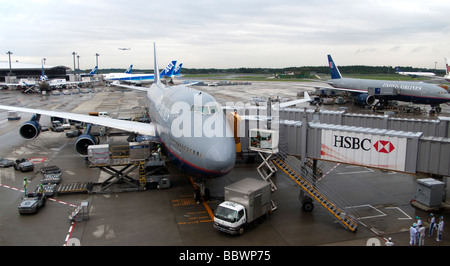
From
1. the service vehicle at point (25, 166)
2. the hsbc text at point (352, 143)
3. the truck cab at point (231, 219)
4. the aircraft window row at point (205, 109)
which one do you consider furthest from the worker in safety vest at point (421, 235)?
the service vehicle at point (25, 166)

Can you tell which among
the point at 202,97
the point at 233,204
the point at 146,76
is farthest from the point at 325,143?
the point at 146,76

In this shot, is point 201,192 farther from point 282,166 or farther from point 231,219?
point 282,166

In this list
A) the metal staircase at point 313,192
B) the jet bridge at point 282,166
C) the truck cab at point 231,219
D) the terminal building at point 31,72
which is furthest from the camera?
the terminal building at point 31,72

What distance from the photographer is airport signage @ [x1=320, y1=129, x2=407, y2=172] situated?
61.0ft

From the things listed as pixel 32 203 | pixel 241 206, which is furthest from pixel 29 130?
pixel 241 206

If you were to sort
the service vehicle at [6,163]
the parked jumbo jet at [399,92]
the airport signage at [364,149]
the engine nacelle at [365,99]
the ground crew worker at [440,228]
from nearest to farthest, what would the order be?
the ground crew worker at [440,228] → the airport signage at [364,149] → the service vehicle at [6,163] → the parked jumbo jet at [399,92] → the engine nacelle at [365,99]

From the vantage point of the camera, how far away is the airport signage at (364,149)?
1859 centimetres

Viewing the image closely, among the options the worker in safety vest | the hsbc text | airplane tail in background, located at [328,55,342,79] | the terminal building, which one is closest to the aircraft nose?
the hsbc text

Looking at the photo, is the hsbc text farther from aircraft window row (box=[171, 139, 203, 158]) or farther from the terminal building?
the terminal building

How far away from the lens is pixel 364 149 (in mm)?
19250

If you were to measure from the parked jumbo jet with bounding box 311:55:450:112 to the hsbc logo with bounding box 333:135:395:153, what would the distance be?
44827 mm

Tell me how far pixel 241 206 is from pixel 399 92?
51224 mm

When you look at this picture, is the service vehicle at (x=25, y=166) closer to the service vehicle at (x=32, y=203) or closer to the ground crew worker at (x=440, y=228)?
the service vehicle at (x=32, y=203)

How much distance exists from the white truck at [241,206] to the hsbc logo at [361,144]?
16.3 ft
